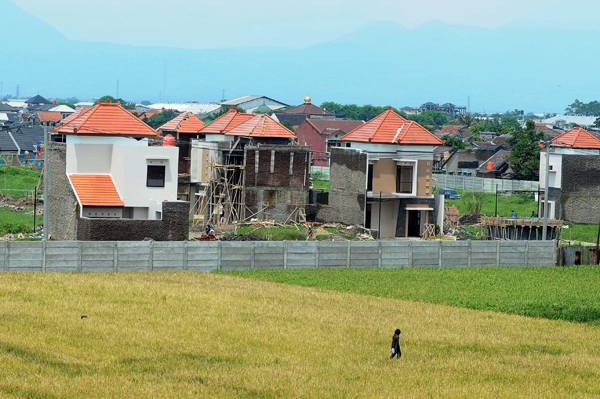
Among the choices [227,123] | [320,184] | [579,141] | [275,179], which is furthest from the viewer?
[320,184]

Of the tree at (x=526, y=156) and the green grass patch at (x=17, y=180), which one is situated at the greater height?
the tree at (x=526, y=156)

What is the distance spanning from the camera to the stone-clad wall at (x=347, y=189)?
189 ft

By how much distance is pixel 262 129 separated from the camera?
2467 inches

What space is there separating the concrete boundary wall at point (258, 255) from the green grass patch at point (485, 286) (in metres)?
0.98

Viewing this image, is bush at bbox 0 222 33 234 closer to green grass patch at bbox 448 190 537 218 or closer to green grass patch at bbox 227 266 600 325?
green grass patch at bbox 227 266 600 325

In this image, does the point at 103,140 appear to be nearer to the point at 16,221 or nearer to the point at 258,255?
the point at 258,255

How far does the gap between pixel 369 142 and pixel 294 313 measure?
1159 inches

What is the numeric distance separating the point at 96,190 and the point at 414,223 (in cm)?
2312

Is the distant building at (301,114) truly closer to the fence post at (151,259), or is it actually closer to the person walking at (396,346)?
the fence post at (151,259)

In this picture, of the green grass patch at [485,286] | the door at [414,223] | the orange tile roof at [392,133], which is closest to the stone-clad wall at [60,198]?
the green grass patch at [485,286]

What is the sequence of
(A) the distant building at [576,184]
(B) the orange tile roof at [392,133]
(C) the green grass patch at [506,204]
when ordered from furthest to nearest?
(C) the green grass patch at [506,204] < (A) the distant building at [576,184] < (B) the orange tile roof at [392,133]

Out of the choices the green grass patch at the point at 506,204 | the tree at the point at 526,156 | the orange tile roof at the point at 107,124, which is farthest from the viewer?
the tree at the point at 526,156

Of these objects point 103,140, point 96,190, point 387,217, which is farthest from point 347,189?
point 96,190

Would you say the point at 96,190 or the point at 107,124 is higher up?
the point at 107,124
